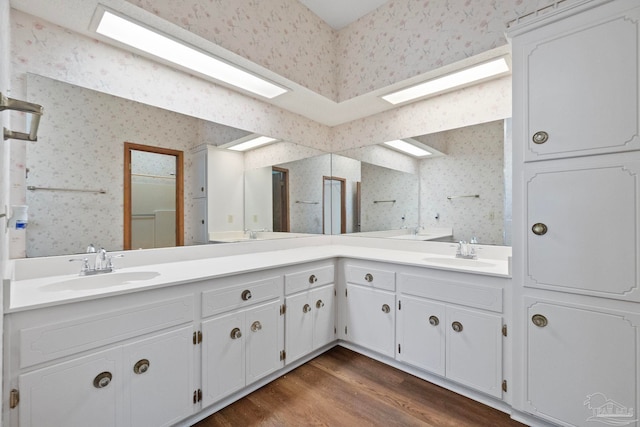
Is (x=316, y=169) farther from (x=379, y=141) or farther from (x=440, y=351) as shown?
(x=440, y=351)

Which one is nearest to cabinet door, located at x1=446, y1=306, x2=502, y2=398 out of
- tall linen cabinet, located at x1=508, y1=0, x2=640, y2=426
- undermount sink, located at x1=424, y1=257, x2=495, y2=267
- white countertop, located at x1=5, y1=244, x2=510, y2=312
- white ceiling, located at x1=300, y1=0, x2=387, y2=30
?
tall linen cabinet, located at x1=508, y1=0, x2=640, y2=426

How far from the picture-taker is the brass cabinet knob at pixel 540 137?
146 centimetres

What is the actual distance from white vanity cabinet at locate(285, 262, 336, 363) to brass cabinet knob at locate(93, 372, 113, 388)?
39.5 inches

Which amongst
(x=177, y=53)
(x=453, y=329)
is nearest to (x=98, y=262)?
(x=177, y=53)

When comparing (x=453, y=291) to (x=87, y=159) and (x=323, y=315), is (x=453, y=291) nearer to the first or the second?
(x=323, y=315)

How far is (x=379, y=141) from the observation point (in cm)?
287

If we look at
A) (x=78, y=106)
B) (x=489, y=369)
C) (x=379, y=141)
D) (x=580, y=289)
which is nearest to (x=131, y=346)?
(x=78, y=106)

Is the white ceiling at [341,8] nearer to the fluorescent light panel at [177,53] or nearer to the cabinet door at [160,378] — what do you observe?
the fluorescent light panel at [177,53]

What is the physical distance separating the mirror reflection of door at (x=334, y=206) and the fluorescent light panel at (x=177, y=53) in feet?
3.74

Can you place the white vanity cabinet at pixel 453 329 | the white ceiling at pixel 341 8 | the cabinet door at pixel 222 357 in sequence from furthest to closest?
the white ceiling at pixel 341 8
the white vanity cabinet at pixel 453 329
the cabinet door at pixel 222 357

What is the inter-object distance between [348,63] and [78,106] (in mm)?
2085

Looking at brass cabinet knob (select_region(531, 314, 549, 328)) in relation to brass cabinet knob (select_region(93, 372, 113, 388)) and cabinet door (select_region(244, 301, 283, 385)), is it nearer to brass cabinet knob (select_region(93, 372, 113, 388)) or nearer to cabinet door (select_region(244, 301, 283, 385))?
cabinet door (select_region(244, 301, 283, 385))

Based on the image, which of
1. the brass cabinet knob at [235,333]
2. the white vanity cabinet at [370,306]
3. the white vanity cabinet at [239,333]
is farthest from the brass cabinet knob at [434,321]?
the brass cabinet knob at [235,333]

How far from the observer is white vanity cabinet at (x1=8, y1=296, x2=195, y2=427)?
1067 mm
